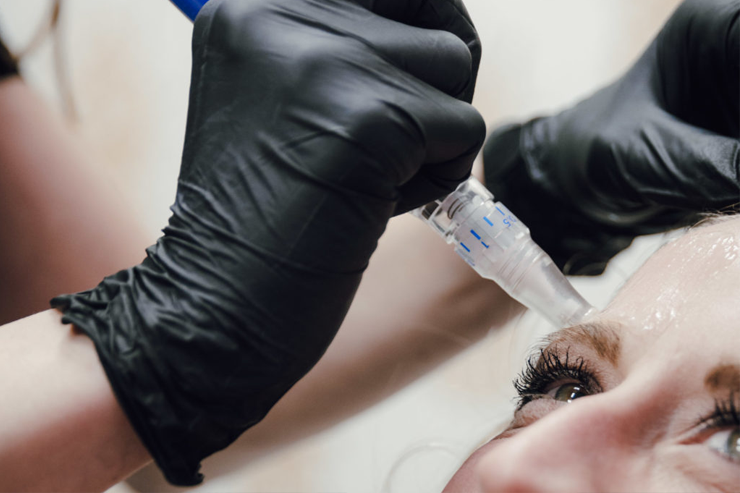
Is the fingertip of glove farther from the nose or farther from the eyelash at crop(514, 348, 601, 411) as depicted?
the nose

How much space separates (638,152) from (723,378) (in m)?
0.42

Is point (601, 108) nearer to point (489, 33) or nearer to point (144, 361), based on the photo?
point (489, 33)

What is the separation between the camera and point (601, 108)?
868 mm

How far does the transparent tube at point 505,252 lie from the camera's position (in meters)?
0.62

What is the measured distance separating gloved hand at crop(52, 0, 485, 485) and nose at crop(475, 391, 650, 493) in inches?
8.6

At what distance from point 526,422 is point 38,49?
1326mm

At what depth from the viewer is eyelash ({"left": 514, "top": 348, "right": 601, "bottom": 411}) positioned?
58 centimetres

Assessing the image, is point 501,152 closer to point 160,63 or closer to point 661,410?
point 661,410

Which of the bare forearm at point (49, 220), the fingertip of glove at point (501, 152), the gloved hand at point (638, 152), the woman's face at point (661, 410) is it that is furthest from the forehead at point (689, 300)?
the bare forearm at point (49, 220)

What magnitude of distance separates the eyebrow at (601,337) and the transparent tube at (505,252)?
77 mm

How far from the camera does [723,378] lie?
44 cm

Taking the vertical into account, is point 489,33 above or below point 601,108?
above

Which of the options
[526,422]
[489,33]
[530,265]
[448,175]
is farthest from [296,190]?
[489,33]

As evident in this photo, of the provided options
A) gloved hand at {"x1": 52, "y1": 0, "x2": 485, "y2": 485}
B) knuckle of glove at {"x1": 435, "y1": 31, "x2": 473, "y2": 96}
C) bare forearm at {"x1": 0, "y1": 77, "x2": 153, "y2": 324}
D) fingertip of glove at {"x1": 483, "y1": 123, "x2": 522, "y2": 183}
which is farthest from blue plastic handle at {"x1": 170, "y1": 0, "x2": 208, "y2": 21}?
fingertip of glove at {"x1": 483, "y1": 123, "x2": 522, "y2": 183}
